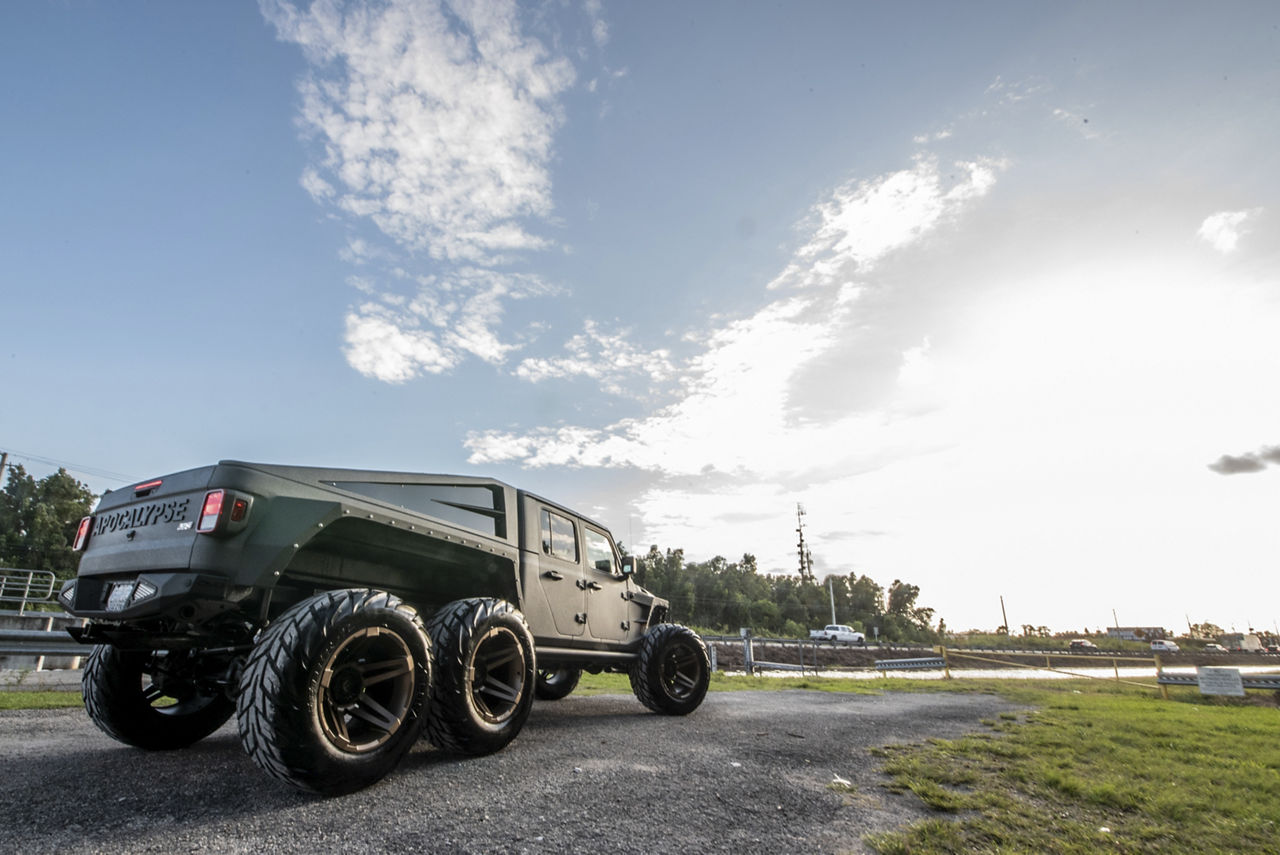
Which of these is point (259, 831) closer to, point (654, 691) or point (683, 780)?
point (683, 780)

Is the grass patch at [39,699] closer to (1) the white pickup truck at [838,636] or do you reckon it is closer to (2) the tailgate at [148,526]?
(2) the tailgate at [148,526]

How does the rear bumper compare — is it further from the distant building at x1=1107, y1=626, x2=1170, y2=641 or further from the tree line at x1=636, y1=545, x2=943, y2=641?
the distant building at x1=1107, y1=626, x2=1170, y2=641

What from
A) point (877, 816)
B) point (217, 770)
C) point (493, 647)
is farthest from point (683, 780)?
point (217, 770)

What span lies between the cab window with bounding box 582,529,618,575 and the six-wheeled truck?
0.81 m

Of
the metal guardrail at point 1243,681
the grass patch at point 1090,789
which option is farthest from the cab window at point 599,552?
the metal guardrail at point 1243,681

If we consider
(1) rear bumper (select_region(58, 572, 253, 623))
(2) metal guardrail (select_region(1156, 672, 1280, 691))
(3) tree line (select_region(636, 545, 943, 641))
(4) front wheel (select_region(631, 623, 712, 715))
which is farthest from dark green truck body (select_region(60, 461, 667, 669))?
(3) tree line (select_region(636, 545, 943, 641))

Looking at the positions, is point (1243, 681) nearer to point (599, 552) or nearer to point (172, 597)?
point (599, 552)

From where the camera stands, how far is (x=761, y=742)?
211 inches

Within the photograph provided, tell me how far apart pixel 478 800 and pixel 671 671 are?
421 centimetres

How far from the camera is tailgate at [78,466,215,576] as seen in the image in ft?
11.3

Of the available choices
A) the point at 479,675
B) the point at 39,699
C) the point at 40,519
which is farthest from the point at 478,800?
the point at 40,519

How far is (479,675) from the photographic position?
4.55 m

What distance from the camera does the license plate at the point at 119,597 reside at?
3487 mm

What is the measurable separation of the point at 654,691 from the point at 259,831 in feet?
15.3
